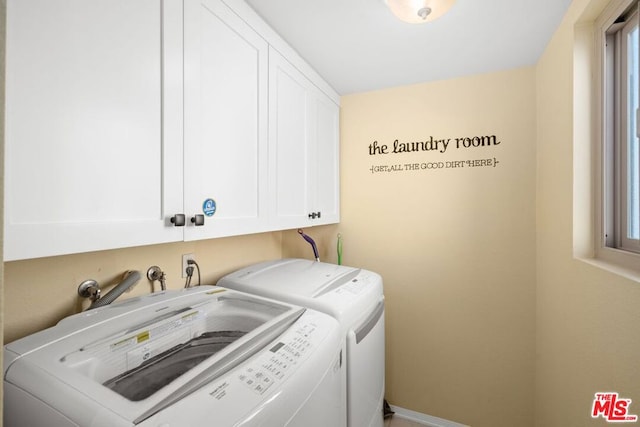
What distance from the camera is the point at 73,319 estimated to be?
0.84m

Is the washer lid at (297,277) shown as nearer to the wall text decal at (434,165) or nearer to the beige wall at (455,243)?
the beige wall at (455,243)

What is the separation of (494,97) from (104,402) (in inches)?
89.3

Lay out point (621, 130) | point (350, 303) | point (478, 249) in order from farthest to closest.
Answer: point (478, 249), point (350, 303), point (621, 130)

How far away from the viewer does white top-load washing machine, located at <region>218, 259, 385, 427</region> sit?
1.16m

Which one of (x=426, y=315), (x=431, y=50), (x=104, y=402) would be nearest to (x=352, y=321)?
(x=104, y=402)

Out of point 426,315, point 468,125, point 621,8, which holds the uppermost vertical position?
point 621,8

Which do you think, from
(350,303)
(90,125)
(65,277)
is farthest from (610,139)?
(65,277)

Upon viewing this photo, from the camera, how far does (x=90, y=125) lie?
2.28 feet

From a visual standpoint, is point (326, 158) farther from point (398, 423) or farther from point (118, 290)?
point (398, 423)

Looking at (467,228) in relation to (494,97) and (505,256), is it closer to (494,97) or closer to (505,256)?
(505,256)

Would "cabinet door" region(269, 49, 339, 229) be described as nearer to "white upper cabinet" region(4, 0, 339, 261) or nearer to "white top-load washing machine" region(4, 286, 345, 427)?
"white upper cabinet" region(4, 0, 339, 261)

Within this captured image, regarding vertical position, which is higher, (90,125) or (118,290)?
(90,125)

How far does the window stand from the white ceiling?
26 centimetres

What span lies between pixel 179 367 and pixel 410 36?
5.68 ft
